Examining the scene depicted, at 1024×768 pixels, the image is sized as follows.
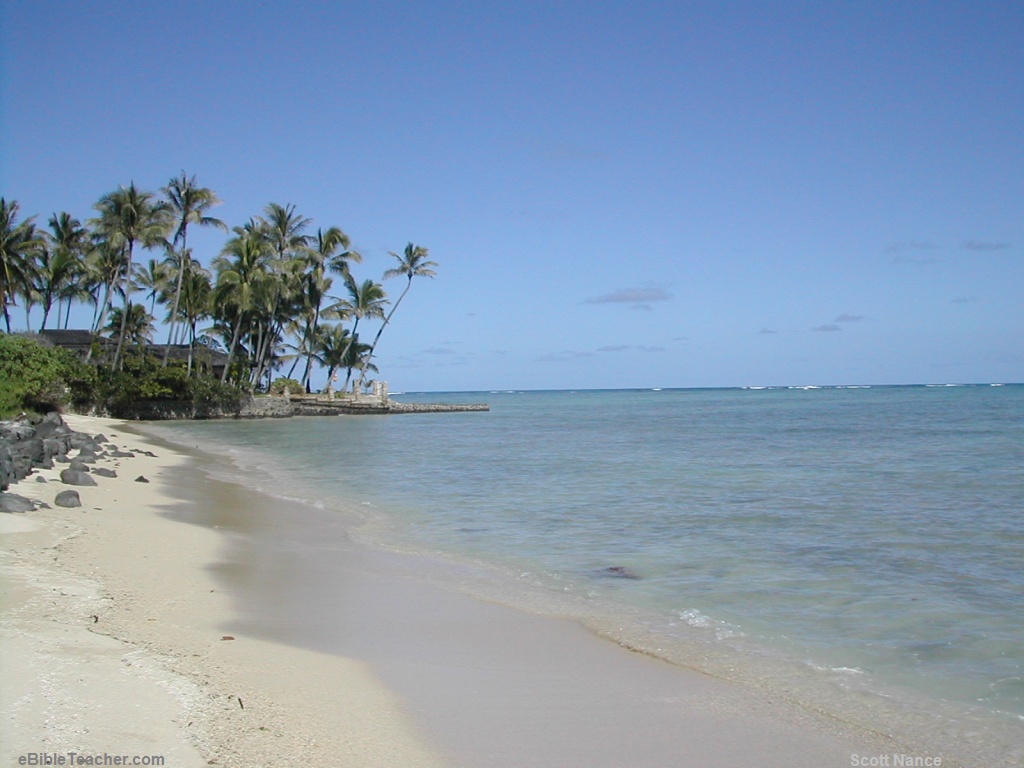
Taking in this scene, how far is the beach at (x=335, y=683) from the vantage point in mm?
3869

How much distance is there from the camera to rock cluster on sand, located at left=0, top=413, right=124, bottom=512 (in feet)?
33.3

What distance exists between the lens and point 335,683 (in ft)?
15.8

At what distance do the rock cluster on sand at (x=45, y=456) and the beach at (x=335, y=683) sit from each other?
2185 millimetres

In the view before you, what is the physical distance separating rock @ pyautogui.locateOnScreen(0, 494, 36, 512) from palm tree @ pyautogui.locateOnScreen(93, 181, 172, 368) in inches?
1309

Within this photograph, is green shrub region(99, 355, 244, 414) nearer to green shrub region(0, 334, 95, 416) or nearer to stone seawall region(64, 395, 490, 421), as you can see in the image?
stone seawall region(64, 395, 490, 421)

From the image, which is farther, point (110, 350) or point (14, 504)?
point (110, 350)

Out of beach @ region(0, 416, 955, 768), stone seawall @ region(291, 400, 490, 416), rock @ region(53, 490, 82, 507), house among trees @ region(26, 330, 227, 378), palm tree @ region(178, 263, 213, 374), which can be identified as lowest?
A: beach @ region(0, 416, 955, 768)

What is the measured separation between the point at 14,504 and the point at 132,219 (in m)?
34.3

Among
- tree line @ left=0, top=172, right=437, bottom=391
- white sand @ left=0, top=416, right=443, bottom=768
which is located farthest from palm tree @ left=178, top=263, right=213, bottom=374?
white sand @ left=0, top=416, right=443, bottom=768

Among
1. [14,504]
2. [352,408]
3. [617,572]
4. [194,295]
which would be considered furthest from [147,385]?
[617,572]

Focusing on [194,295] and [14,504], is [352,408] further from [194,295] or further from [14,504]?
[14,504]

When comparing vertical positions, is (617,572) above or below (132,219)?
below

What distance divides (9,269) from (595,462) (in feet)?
93.4

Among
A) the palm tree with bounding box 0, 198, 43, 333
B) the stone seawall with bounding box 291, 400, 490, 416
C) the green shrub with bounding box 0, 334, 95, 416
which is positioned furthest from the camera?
the stone seawall with bounding box 291, 400, 490, 416
